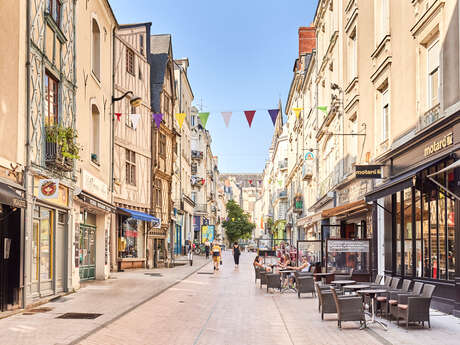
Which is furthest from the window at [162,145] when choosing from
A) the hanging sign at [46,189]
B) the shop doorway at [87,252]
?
the hanging sign at [46,189]

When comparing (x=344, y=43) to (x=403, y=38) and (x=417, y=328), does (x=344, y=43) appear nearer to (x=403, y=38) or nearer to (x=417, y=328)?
(x=403, y=38)

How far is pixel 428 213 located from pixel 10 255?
950 centimetres

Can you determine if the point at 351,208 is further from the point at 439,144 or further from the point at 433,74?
the point at 439,144

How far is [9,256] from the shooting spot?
11.8 metres

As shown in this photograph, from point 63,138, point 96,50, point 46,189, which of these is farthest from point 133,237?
point 46,189

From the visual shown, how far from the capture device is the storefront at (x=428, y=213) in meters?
11.6

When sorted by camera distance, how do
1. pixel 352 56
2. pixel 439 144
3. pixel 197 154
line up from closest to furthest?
pixel 439 144, pixel 352 56, pixel 197 154

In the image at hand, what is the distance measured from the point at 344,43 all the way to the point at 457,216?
45.0 feet

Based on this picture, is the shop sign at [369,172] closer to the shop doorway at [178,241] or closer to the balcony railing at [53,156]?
the balcony railing at [53,156]

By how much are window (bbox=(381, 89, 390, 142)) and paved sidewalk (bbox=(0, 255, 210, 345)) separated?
8.57 m

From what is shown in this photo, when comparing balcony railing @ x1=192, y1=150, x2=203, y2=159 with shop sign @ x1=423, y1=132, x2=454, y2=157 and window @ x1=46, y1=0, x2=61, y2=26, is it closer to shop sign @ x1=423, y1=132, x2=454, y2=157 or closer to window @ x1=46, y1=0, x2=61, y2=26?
window @ x1=46, y1=0, x2=61, y2=26

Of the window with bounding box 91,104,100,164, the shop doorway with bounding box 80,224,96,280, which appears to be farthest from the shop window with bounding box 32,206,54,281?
the window with bounding box 91,104,100,164

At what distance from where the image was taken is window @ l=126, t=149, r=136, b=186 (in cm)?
2748

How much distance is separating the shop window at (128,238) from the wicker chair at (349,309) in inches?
695
